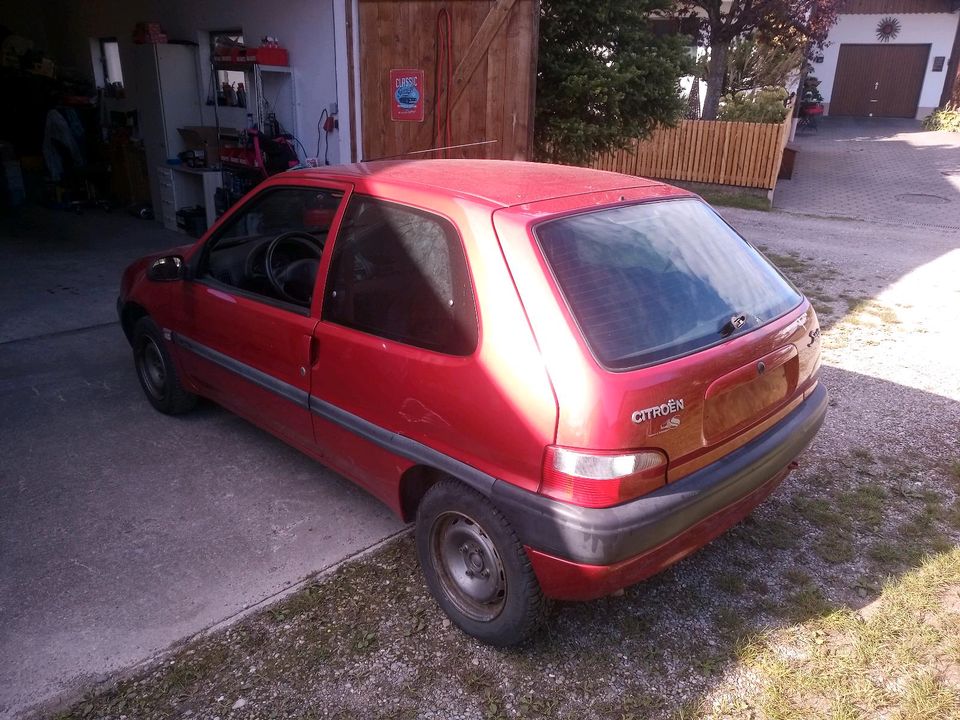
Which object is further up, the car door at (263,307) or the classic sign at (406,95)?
the classic sign at (406,95)

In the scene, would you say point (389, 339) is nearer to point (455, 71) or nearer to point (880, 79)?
point (455, 71)

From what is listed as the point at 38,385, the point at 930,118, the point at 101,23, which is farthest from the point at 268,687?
the point at 930,118

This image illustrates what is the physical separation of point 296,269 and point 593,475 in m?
1.81

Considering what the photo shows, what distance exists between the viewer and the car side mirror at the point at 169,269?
3.91 m

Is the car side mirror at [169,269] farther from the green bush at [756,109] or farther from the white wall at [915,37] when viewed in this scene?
the white wall at [915,37]

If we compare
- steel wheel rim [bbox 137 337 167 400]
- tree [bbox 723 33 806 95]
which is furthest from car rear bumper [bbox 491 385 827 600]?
tree [bbox 723 33 806 95]

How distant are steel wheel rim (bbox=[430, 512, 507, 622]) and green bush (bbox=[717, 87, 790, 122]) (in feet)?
43.9

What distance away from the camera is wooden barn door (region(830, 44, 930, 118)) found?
87.2 feet

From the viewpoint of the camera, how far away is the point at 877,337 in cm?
599

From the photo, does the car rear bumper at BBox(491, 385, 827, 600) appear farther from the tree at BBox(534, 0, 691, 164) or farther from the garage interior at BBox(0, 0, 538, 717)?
the tree at BBox(534, 0, 691, 164)

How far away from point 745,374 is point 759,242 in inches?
300

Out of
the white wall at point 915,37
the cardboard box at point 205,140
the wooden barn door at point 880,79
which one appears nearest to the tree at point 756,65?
the white wall at point 915,37

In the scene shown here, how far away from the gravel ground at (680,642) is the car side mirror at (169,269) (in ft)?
6.12

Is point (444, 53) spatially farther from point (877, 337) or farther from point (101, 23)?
point (101, 23)
